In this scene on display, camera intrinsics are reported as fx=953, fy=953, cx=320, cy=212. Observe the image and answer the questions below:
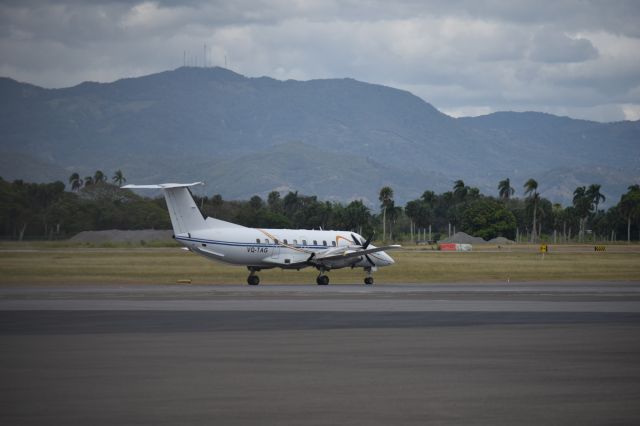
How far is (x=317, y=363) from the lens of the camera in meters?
19.5

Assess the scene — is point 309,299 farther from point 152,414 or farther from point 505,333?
point 152,414

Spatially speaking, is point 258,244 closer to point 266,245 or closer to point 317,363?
point 266,245

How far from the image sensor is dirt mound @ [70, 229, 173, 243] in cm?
12754

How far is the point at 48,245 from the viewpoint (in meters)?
115

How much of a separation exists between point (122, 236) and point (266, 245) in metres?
79.9

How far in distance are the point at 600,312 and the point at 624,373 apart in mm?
14866

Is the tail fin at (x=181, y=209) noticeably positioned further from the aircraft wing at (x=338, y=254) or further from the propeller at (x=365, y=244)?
the propeller at (x=365, y=244)

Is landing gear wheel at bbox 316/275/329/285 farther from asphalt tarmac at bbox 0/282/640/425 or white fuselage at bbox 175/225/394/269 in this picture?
asphalt tarmac at bbox 0/282/640/425

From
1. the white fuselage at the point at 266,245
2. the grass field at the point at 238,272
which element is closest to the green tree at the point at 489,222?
the grass field at the point at 238,272

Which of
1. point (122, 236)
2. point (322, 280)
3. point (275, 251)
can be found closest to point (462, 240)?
point (122, 236)

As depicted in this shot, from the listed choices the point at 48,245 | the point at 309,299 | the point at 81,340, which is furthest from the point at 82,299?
the point at 48,245

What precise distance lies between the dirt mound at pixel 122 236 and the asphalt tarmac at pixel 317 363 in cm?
9286

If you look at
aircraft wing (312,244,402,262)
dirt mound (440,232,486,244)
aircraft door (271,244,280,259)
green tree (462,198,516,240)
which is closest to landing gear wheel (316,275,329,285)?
aircraft wing (312,244,402,262)

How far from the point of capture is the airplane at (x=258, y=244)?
169ft
